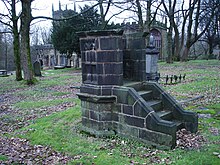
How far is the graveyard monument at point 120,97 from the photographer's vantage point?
19.0 ft

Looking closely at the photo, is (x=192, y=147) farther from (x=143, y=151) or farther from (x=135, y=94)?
(x=135, y=94)

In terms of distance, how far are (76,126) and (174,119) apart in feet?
10.2

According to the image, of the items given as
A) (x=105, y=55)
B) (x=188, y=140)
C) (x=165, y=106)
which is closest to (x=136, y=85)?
(x=165, y=106)

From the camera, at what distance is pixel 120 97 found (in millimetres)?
6184

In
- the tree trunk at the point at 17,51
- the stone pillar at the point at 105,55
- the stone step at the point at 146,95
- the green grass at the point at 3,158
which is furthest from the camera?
the tree trunk at the point at 17,51

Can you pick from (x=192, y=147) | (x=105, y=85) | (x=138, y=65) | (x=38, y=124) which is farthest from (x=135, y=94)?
(x=38, y=124)

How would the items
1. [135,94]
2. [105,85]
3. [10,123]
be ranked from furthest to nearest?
[10,123]
[105,85]
[135,94]

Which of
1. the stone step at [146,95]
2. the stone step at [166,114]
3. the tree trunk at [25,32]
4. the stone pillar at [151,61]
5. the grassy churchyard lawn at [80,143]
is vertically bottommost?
the grassy churchyard lawn at [80,143]

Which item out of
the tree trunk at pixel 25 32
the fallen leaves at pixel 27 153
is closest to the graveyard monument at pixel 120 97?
the fallen leaves at pixel 27 153

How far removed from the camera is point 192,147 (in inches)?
209

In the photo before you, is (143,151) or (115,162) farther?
(143,151)

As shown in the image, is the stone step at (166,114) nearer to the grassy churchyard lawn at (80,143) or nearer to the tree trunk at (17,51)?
the grassy churchyard lawn at (80,143)

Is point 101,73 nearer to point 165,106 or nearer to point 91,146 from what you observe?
point 91,146

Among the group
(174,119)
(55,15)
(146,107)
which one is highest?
(55,15)
